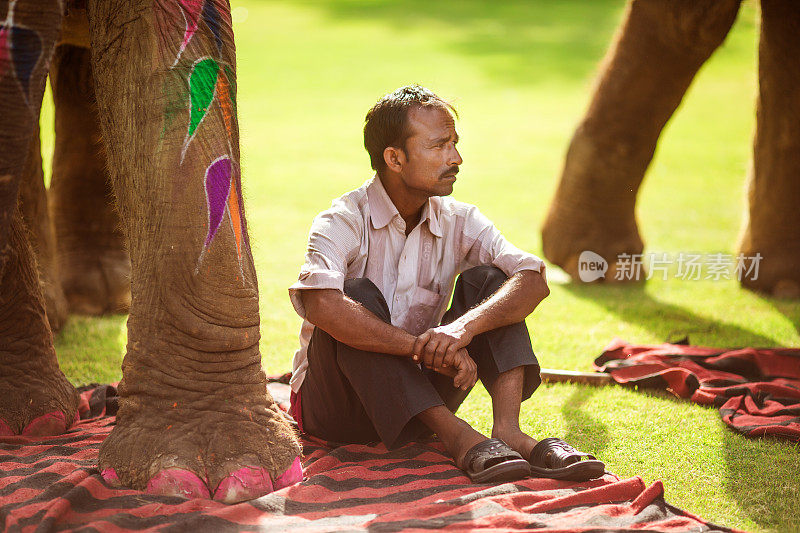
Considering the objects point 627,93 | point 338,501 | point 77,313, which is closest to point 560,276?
point 627,93

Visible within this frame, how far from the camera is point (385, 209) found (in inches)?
117

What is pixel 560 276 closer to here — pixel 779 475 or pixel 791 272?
pixel 791 272

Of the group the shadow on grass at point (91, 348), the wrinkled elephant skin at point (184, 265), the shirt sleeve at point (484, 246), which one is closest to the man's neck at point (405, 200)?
the shirt sleeve at point (484, 246)

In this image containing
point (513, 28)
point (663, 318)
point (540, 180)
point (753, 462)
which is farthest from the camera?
point (513, 28)

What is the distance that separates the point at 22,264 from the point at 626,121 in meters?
3.16

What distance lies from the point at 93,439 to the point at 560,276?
11.1 ft

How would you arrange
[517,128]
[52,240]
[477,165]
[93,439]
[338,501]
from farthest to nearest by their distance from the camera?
[517,128], [477,165], [52,240], [93,439], [338,501]

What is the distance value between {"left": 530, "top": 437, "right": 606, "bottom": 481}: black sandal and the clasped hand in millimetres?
273

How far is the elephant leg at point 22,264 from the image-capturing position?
2098mm

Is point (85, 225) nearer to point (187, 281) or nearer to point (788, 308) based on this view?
point (187, 281)

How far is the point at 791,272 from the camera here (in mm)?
5062

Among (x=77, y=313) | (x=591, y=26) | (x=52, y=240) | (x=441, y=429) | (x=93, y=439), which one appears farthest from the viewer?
(x=591, y=26)

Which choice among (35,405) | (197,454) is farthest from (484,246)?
(35,405)

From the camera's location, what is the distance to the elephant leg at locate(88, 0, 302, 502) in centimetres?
235
